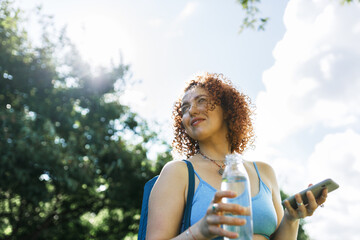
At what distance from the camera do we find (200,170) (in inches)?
88.9

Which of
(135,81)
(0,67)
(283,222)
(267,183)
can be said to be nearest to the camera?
(283,222)

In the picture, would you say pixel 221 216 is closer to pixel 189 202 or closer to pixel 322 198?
pixel 189 202

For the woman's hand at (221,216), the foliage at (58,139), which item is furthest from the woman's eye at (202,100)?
the foliage at (58,139)

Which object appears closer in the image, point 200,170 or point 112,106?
point 200,170

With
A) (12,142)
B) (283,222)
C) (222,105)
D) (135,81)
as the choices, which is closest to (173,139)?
(222,105)

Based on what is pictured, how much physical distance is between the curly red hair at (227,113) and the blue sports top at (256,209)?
2.42 feet

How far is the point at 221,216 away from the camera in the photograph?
1.39 meters

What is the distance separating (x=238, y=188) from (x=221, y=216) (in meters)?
0.28

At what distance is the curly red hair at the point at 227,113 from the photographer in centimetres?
276

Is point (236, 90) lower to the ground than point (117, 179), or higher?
lower

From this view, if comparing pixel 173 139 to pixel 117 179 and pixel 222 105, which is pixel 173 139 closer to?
pixel 222 105

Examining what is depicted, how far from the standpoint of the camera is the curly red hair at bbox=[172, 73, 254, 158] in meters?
2.76

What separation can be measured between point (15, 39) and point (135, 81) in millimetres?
6029

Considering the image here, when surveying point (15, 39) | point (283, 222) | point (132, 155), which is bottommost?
point (283, 222)
